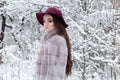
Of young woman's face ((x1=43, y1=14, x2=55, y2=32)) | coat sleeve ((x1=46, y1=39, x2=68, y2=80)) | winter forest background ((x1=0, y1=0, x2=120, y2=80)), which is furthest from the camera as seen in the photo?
winter forest background ((x1=0, y1=0, x2=120, y2=80))

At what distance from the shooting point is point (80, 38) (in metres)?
6.29

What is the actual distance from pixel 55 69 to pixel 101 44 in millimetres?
4161

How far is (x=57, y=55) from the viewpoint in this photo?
281 centimetres

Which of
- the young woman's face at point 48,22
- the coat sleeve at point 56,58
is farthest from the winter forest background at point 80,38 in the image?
the coat sleeve at point 56,58

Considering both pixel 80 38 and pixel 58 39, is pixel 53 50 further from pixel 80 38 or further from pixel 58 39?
pixel 80 38

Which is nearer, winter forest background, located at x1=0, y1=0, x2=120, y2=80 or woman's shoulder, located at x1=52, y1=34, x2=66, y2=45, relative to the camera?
woman's shoulder, located at x1=52, y1=34, x2=66, y2=45

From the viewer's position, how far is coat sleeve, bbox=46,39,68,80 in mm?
2798

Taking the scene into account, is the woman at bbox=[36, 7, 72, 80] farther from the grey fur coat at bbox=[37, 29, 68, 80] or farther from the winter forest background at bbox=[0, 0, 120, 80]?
the winter forest background at bbox=[0, 0, 120, 80]

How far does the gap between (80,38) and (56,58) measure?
3509 mm

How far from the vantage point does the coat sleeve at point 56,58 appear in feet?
9.18

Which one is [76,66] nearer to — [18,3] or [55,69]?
[18,3]

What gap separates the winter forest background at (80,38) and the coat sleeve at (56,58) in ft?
8.66

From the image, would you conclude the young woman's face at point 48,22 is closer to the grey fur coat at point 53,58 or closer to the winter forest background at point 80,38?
the grey fur coat at point 53,58

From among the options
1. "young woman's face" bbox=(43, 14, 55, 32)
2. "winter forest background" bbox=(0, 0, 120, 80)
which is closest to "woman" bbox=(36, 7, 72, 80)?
"young woman's face" bbox=(43, 14, 55, 32)
